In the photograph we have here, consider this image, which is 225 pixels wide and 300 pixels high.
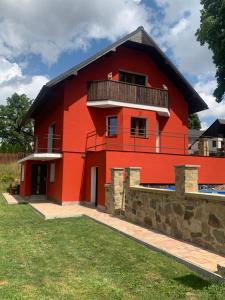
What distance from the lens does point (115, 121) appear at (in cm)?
1847

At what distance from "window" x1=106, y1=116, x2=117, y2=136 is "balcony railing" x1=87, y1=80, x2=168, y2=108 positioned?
1277 mm

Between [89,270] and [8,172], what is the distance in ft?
86.4

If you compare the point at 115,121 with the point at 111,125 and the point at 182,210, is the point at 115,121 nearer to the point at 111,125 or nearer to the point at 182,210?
the point at 111,125

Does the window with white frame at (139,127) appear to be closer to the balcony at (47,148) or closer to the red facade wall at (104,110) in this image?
the red facade wall at (104,110)

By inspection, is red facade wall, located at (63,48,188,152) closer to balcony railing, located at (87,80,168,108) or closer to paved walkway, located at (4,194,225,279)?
balcony railing, located at (87,80,168,108)

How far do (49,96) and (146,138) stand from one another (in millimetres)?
6439

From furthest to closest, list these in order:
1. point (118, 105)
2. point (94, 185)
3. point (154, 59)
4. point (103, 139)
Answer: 1. point (154, 59)
2. point (103, 139)
3. point (118, 105)
4. point (94, 185)

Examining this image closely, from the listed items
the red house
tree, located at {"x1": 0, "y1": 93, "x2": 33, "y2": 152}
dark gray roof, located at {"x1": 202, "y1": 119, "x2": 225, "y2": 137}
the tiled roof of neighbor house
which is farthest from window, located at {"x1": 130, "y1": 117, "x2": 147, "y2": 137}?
tree, located at {"x1": 0, "y1": 93, "x2": 33, "y2": 152}

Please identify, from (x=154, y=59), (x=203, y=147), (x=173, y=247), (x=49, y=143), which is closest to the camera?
(x=173, y=247)

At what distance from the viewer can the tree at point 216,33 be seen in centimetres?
2027

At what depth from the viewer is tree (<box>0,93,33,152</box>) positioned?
188ft

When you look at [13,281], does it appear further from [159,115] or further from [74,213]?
[159,115]

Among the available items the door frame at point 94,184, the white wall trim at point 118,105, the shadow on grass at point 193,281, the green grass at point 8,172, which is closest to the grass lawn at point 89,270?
the shadow on grass at point 193,281

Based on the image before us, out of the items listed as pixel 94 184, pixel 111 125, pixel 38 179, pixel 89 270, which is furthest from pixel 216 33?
pixel 89 270
